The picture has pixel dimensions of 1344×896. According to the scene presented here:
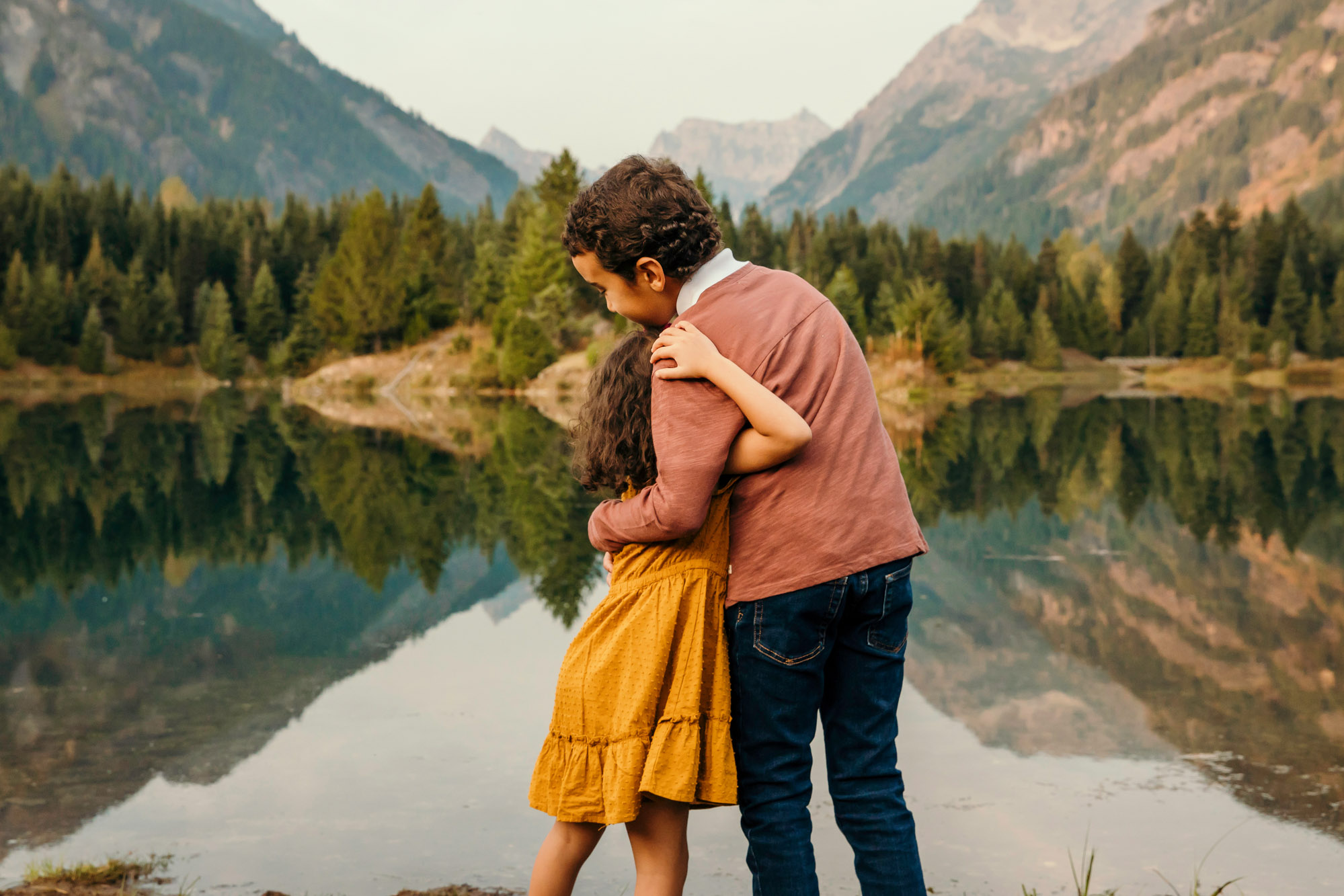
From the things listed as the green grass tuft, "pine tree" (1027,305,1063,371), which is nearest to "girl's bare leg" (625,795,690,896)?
the green grass tuft

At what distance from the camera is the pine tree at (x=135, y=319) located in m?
60.6

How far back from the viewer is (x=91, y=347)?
58.0m

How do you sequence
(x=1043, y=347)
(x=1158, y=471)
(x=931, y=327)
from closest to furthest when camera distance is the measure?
1. (x=1158, y=471)
2. (x=931, y=327)
3. (x=1043, y=347)

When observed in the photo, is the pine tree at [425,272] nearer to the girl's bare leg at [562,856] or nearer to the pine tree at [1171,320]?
the pine tree at [1171,320]

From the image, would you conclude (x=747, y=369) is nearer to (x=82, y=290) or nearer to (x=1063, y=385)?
(x=1063, y=385)

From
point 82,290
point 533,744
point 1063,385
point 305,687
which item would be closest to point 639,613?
point 533,744

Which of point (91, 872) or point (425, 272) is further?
point (425, 272)

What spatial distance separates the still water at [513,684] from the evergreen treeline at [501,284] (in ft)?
115

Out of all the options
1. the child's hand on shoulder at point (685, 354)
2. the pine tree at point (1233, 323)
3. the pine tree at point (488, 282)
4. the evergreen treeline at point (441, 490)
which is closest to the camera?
the child's hand on shoulder at point (685, 354)

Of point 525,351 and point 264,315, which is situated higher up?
point 264,315

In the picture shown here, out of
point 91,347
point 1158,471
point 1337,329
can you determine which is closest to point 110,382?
point 91,347

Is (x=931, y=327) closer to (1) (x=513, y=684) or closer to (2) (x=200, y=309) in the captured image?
(2) (x=200, y=309)

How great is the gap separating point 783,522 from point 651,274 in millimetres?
615

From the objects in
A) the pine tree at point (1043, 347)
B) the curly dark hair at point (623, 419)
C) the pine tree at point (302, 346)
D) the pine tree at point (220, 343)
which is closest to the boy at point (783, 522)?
the curly dark hair at point (623, 419)
